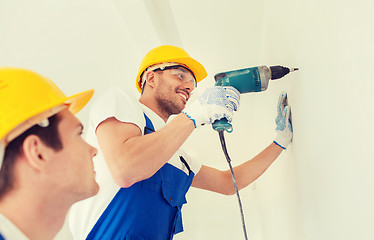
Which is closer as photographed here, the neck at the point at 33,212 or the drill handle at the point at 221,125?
the neck at the point at 33,212

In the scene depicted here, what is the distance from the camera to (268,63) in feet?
7.04

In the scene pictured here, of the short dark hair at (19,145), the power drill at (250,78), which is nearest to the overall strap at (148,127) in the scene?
the power drill at (250,78)

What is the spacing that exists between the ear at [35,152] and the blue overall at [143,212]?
2.03ft

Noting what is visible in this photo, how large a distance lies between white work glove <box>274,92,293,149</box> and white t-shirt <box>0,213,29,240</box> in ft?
4.33

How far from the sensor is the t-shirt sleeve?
4.29 ft

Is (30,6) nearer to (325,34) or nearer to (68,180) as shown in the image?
(68,180)

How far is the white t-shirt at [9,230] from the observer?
26.4 inches

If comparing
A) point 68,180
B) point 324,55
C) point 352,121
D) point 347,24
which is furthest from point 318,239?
point 68,180

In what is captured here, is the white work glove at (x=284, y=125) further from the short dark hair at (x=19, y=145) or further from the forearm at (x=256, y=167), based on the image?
the short dark hair at (x=19, y=145)

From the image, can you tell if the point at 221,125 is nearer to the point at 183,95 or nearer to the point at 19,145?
the point at 183,95

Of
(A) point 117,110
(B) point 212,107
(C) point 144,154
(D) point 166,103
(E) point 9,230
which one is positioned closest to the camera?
(E) point 9,230

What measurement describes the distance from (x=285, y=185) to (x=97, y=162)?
3.56ft

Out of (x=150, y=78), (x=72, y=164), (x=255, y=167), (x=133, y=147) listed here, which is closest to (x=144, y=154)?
(x=133, y=147)

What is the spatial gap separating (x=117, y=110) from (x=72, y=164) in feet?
1.71
